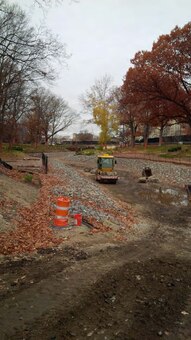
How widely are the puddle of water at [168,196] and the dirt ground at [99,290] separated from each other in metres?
7.71

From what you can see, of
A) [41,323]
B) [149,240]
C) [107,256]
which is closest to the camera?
[41,323]

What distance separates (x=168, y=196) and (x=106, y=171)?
653 cm

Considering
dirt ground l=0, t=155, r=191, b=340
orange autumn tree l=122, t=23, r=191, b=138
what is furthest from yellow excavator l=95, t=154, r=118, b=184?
dirt ground l=0, t=155, r=191, b=340

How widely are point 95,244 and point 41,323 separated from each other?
13.2ft

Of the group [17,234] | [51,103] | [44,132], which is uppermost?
[51,103]

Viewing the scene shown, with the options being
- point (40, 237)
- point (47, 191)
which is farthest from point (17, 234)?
point (47, 191)

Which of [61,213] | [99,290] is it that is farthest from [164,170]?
[99,290]

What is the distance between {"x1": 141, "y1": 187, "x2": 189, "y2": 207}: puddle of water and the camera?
16.6m

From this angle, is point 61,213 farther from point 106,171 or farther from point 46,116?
point 46,116

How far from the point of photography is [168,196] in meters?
18.5

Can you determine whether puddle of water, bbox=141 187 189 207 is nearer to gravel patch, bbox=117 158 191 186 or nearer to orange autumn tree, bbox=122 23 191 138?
gravel patch, bbox=117 158 191 186

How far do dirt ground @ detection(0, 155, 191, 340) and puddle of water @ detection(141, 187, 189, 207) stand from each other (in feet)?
25.3

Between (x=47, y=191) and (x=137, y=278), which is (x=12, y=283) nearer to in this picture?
(x=137, y=278)

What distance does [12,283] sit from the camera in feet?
17.2
